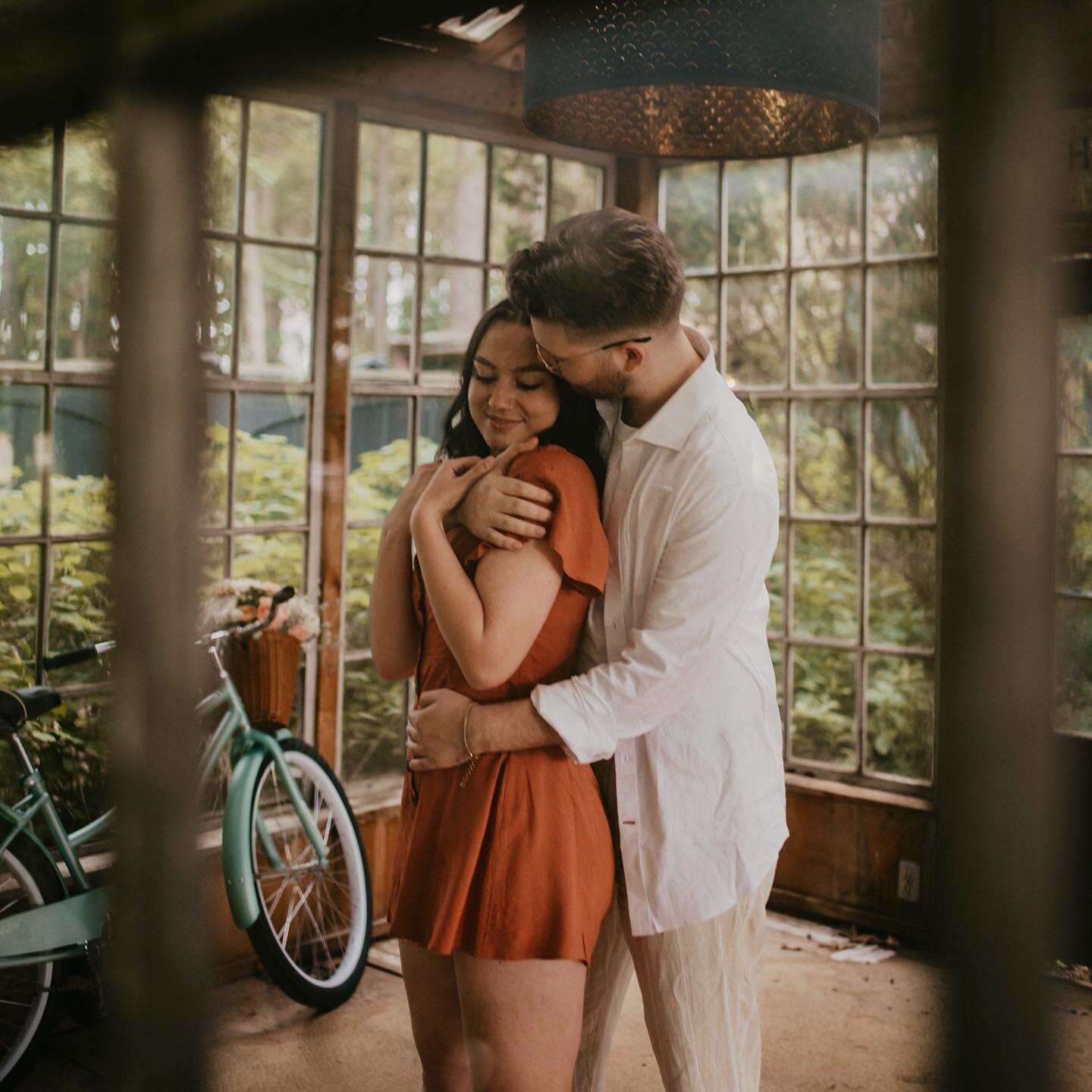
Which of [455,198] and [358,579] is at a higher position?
[455,198]

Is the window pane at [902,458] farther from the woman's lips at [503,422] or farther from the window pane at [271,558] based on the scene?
the woman's lips at [503,422]

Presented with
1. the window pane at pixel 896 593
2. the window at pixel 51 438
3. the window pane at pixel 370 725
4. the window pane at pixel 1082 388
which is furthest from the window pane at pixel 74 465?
the window pane at pixel 1082 388

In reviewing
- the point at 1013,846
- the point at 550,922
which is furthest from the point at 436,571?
the point at 1013,846

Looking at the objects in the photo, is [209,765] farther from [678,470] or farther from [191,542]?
[191,542]

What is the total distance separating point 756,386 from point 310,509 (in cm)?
167

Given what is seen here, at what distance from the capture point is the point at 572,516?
159 cm

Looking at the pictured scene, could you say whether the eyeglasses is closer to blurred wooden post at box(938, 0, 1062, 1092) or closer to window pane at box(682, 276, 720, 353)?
blurred wooden post at box(938, 0, 1062, 1092)

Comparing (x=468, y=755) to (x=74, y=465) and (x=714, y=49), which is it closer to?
(x=714, y=49)

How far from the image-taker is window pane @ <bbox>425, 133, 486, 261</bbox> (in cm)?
411

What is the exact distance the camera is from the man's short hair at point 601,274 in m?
1.56

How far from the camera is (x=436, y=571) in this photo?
158 cm

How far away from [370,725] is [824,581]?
1.66 metres

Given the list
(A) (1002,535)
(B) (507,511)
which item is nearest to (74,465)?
(B) (507,511)

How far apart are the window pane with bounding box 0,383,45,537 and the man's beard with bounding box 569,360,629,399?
2.16 meters
